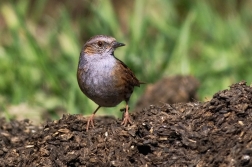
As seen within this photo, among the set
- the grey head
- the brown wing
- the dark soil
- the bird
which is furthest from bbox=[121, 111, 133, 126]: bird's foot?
the grey head

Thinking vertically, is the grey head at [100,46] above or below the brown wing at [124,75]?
above

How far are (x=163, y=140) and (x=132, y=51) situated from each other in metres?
4.67

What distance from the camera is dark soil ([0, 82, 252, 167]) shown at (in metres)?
4.45

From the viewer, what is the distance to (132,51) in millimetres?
9266

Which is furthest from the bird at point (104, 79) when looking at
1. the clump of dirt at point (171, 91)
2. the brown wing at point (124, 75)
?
the clump of dirt at point (171, 91)

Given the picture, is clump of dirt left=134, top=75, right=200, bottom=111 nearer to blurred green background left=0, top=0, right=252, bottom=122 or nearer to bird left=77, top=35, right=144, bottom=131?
blurred green background left=0, top=0, right=252, bottom=122

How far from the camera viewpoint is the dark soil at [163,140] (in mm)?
4453

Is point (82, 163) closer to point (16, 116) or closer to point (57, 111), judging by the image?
point (16, 116)

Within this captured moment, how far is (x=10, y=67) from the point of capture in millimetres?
9211

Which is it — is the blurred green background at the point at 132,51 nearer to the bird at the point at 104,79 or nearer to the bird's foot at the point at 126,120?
the bird at the point at 104,79

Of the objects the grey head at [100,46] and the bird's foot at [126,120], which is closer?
the bird's foot at [126,120]

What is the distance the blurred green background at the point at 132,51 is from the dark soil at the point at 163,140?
9.03 feet

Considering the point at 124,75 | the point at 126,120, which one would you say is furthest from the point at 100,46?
the point at 126,120

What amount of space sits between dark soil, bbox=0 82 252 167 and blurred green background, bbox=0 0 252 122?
275 centimetres
